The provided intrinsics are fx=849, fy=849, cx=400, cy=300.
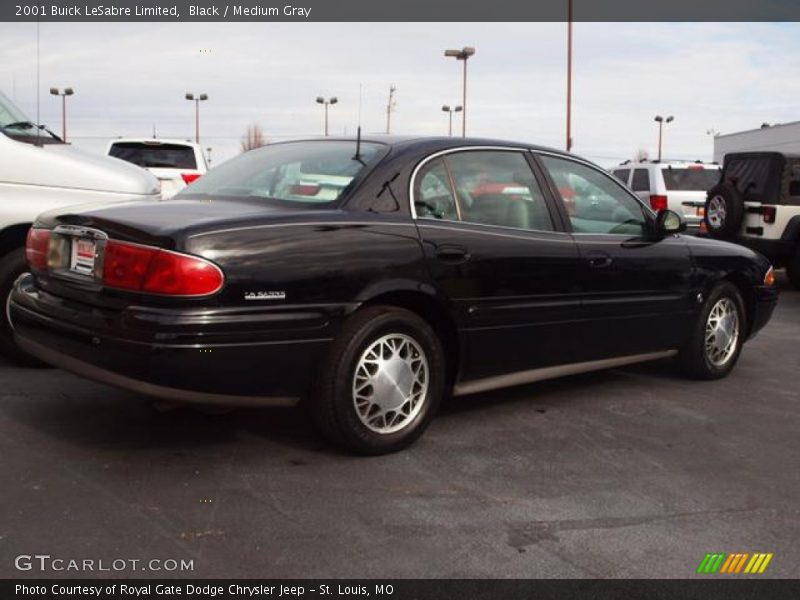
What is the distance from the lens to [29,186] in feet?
17.9

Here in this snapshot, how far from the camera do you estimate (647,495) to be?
3660mm

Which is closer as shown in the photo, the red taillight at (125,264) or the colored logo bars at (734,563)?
the colored logo bars at (734,563)

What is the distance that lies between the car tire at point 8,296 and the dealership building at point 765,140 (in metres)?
28.2

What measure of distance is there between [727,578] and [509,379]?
1810 millimetres

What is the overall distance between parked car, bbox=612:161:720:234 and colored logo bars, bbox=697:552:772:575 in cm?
1195

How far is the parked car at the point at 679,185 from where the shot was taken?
573 inches

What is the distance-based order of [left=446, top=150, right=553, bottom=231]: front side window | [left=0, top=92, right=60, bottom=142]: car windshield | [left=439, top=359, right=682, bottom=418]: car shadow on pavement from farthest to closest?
[left=0, top=92, right=60, bottom=142]: car windshield
[left=439, top=359, right=682, bottom=418]: car shadow on pavement
[left=446, top=150, right=553, bottom=231]: front side window

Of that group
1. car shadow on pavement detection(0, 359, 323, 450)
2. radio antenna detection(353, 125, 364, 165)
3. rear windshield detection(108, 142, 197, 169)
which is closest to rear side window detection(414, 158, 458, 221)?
radio antenna detection(353, 125, 364, 165)

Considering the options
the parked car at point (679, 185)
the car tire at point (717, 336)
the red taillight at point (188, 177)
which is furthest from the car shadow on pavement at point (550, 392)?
the parked car at point (679, 185)

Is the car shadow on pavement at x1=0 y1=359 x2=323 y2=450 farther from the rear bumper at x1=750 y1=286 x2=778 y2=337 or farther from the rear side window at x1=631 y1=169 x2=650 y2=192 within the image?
the rear side window at x1=631 y1=169 x2=650 y2=192

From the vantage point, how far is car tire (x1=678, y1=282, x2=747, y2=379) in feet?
18.8

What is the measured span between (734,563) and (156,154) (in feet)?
32.3

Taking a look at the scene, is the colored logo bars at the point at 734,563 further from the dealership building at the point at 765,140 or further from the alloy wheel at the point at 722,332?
the dealership building at the point at 765,140

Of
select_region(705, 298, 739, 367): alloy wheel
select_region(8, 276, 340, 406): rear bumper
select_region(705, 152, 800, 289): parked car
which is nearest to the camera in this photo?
select_region(8, 276, 340, 406): rear bumper
